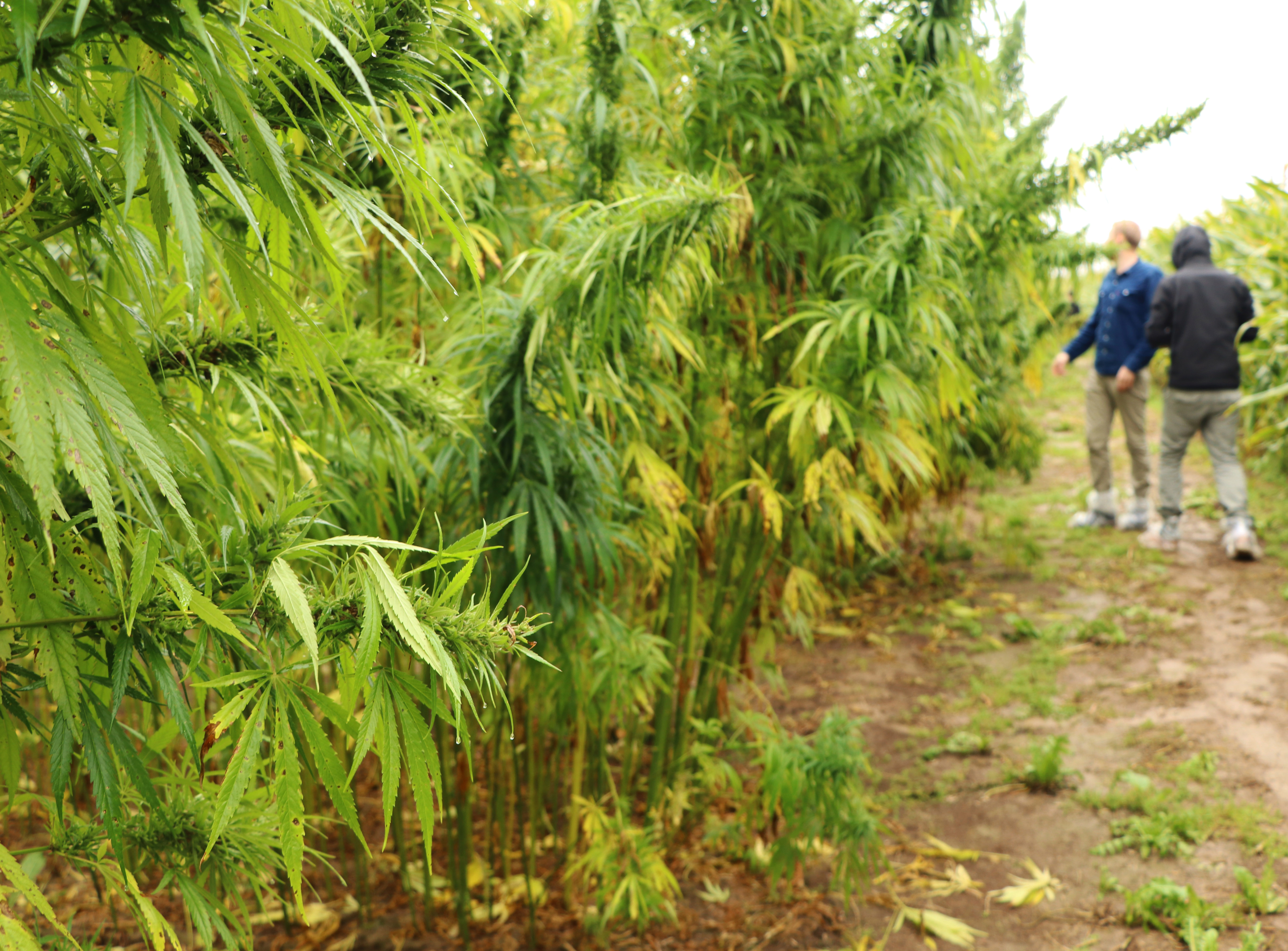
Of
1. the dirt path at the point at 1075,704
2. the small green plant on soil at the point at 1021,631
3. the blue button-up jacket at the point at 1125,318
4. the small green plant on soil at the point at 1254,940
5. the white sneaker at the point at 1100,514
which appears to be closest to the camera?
the small green plant on soil at the point at 1254,940

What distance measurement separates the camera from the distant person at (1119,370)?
14.6 feet

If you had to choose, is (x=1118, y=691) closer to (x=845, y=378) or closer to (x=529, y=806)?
(x=845, y=378)

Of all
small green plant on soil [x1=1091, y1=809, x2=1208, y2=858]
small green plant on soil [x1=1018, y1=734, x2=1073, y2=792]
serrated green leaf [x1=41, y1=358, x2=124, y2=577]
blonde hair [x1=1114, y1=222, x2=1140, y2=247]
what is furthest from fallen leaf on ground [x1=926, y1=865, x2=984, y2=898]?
blonde hair [x1=1114, y1=222, x2=1140, y2=247]

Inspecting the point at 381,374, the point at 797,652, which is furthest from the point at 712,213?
the point at 797,652

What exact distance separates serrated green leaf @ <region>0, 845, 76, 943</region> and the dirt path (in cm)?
208

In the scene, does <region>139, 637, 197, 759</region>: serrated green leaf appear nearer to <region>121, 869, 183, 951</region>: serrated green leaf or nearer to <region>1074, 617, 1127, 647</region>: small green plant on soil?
<region>121, 869, 183, 951</region>: serrated green leaf

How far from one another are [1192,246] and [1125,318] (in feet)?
1.67

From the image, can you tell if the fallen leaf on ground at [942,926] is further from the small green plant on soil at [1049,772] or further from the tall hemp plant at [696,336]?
the small green plant on soil at [1049,772]

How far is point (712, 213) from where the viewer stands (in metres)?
1.43

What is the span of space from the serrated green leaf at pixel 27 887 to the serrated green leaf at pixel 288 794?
18cm

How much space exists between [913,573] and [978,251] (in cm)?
254

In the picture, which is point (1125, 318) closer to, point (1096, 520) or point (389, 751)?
point (1096, 520)

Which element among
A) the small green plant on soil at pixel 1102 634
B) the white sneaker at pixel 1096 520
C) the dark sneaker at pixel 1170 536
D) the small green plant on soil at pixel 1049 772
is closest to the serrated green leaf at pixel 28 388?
the small green plant on soil at pixel 1049 772

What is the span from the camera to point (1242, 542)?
4.06m
